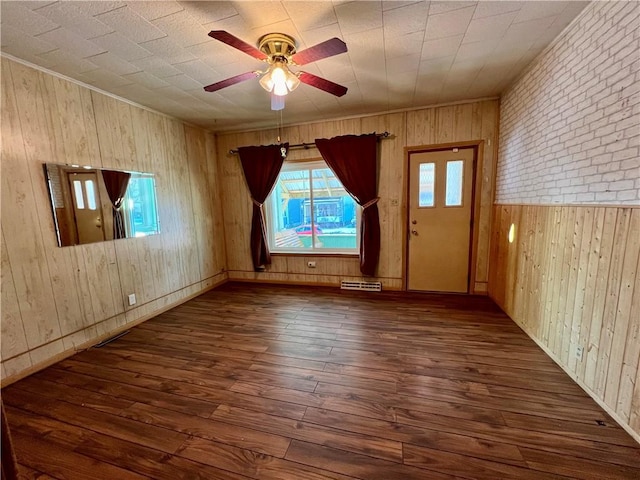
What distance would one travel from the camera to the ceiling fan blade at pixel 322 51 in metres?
1.65

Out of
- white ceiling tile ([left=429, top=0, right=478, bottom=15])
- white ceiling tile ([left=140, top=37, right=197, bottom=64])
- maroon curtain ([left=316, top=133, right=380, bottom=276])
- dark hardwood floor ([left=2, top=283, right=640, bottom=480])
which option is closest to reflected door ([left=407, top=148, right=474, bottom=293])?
maroon curtain ([left=316, top=133, right=380, bottom=276])

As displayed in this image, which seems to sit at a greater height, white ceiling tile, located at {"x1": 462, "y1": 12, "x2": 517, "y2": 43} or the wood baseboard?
white ceiling tile, located at {"x1": 462, "y1": 12, "x2": 517, "y2": 43}

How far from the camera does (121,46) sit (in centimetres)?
211

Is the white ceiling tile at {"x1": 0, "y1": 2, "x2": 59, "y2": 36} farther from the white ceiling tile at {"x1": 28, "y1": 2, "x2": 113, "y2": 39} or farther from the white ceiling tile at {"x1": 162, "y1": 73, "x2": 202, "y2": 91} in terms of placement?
the white ceiling tile at {"x1": 162, "y1": 73, "x2": 202, "y2": 91}

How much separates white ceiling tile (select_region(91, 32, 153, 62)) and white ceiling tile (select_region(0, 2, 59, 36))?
10.0 inches

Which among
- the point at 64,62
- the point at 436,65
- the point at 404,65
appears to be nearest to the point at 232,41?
the point at 404,65

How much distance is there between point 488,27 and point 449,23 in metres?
0.32

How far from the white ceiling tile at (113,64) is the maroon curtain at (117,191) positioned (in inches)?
39.6

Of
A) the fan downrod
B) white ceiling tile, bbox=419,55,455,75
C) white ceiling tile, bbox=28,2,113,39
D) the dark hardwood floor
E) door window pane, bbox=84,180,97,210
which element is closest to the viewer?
the dark hardwood floor

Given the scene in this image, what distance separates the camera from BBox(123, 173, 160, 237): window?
3135 millimetres

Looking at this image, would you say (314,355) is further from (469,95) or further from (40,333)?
(469,95)

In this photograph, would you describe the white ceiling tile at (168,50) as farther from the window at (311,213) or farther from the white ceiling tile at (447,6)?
the window at (311,213)

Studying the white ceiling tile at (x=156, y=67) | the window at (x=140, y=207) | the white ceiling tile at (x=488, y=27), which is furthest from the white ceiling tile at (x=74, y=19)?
the white ceiling tile at (x=488, y=27)

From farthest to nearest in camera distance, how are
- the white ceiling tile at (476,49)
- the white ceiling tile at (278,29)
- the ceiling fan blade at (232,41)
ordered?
the white ceiling tile at (476,49) → the white ceiling tile at (278,29) → the ceiling fan blade at (232,41)
